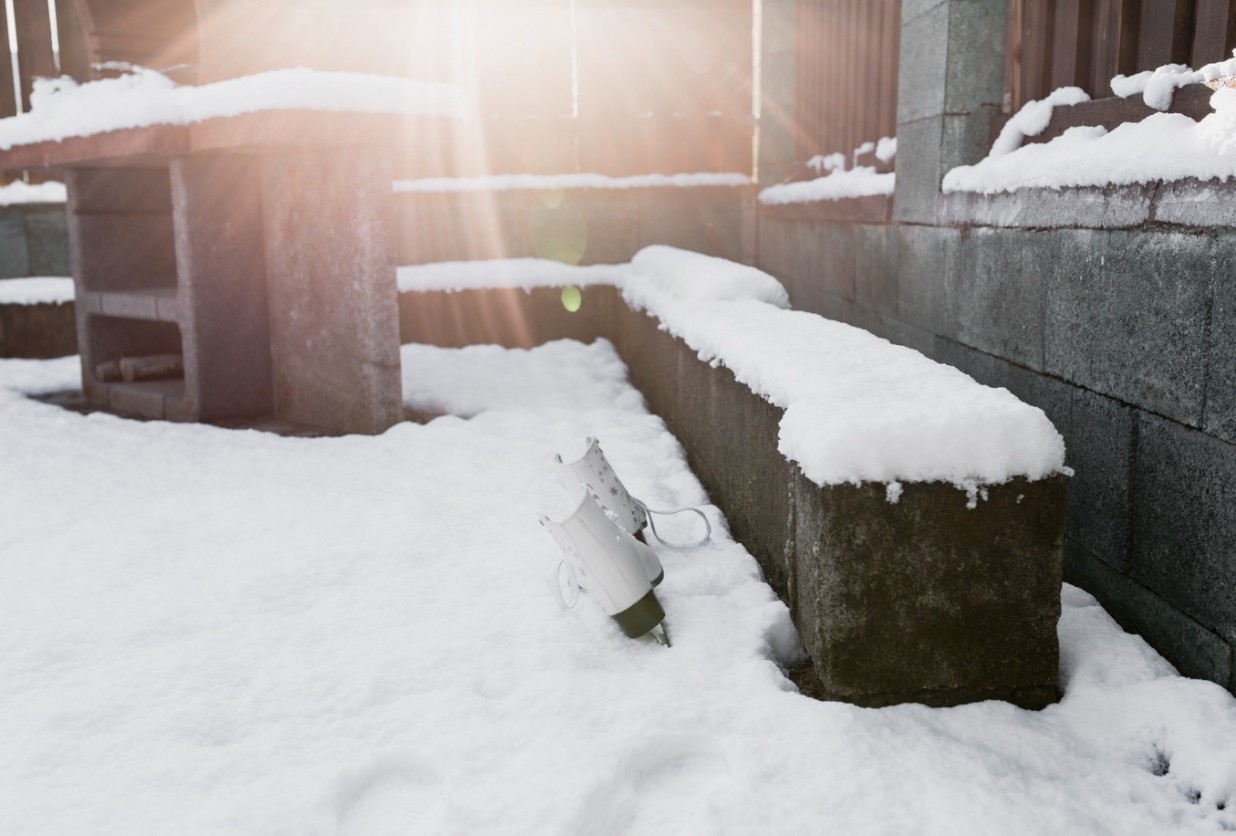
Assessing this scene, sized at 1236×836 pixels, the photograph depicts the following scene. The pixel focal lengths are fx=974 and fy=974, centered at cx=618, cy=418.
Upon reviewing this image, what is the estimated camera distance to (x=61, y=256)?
25.5 ft

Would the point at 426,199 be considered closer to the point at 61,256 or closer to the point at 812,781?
the point at 61,256

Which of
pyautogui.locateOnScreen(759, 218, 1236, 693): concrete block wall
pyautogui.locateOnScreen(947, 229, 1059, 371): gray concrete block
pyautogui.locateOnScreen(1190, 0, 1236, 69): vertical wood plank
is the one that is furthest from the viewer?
pyautogui.locateOnScreen(947, 229, 1059, 371): gray concrete block

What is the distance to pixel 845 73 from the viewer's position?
628cm

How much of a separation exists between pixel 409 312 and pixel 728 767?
5766 mm

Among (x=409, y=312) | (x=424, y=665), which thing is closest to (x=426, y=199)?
(x=409, y=312)

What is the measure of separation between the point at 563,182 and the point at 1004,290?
500cm

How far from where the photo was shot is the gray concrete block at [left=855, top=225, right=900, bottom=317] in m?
4.72

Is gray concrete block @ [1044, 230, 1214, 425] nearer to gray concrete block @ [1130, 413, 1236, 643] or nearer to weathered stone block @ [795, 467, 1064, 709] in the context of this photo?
gray concrete block @ [1130, 413, 1236, 643]

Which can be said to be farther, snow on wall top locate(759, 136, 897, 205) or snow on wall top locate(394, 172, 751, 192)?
snow on wall top locate(394, 172, 751, 192)

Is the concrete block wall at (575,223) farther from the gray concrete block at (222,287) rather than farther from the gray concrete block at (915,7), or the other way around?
the gray concrete block at (915,7)

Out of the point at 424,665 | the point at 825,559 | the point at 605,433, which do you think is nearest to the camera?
the point at 825,559

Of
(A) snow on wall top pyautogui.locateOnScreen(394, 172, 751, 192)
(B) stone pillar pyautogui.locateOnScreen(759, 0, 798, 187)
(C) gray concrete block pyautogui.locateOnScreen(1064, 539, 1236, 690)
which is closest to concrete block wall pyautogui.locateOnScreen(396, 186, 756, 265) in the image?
(A) snow on wall top pyautogui.locateOnScreen(394, 172, 751, 192)

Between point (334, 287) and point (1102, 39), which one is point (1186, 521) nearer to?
point (1102, 39)

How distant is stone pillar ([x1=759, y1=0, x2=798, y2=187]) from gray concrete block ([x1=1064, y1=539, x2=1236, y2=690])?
509cm
